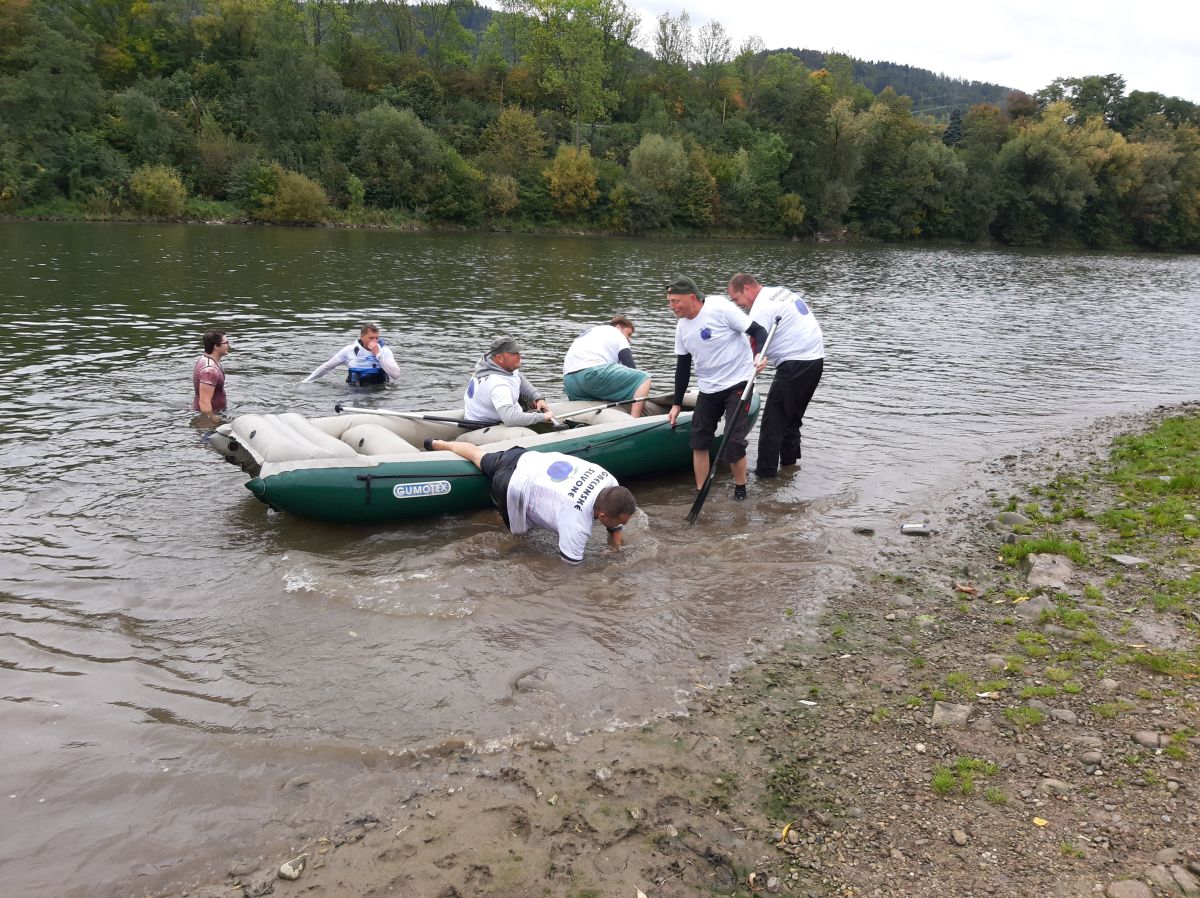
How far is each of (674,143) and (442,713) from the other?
195ft

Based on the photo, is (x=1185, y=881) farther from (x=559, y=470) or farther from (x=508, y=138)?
(x=508, y=138)

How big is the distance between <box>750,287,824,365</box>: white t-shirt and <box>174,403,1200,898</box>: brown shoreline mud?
3488 mm

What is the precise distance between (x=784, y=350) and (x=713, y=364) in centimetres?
103

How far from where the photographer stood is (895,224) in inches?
2447

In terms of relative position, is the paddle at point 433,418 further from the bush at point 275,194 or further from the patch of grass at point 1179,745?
the bush at point 275,194

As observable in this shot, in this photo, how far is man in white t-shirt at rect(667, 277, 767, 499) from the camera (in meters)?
7.46

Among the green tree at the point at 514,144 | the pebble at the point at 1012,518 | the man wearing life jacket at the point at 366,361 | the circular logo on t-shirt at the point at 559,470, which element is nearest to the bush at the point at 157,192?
the green tree at the point at 514,144

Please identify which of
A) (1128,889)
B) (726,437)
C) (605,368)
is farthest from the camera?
(605,368)

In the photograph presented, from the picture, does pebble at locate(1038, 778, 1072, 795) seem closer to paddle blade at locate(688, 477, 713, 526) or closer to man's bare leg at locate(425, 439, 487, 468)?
paddle blade at locate(688, 477, 713, 526)

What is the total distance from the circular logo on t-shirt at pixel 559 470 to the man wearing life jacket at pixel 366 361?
6.20 metres

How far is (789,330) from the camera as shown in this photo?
8219 millimetres

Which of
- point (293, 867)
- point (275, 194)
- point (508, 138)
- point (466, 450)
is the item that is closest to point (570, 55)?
point (508, 138)

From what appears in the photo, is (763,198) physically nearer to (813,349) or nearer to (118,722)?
(813,349)

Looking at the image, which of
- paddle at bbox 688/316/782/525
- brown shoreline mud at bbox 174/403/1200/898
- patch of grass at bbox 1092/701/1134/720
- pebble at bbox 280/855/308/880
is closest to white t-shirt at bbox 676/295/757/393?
paddle at bbox 688/316/782/525
